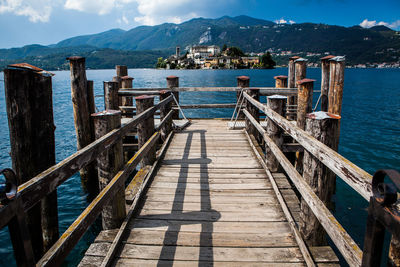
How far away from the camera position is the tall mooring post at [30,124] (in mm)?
3562

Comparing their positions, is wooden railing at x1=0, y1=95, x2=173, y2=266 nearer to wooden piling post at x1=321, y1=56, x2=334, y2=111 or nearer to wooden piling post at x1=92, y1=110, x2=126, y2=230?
wooden piling post at x1=92, y1=110, x2=126, y2=230

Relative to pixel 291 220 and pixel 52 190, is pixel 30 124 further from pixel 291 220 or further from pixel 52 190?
pixel 291 220

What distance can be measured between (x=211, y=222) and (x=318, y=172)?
5.25 ft

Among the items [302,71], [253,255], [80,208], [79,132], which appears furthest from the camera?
[302,71]

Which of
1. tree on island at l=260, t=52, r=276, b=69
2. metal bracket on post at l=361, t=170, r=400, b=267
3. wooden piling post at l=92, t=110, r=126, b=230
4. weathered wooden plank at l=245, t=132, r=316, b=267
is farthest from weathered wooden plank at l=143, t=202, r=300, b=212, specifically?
tree on island at l=260, t=52, r=276, b=69

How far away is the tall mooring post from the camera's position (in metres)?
3.56

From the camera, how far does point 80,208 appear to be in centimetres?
850

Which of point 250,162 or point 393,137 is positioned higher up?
point 250,162

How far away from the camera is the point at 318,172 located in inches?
110

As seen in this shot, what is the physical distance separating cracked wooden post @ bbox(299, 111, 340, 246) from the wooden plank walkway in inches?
6.8

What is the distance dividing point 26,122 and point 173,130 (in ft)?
16.7

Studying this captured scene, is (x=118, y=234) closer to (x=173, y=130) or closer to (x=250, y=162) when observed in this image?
(x=250, y=162)

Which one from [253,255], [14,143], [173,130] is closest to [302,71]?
[173,130]

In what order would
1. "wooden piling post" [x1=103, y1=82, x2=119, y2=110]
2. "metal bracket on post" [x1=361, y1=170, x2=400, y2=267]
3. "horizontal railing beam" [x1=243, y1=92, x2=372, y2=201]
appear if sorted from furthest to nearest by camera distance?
1. "wooden piling post" [x1=103, y1=82, x2=119, y2=110]
2. "horizontal railing beam" [x1=243, y1=92, x2=372, y2=201]
3. "metal bracket on post" [x1=361, y1=170, x2=400, y2=267]
